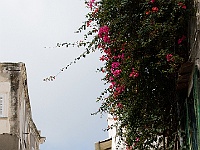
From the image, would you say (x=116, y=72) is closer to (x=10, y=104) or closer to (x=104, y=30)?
(x=104, y=30)

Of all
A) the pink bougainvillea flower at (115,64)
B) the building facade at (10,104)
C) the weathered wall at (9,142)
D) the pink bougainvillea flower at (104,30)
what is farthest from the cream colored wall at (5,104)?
the pink bougainvillea flower at (104,30)

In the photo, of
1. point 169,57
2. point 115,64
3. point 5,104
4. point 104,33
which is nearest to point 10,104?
point 5,104

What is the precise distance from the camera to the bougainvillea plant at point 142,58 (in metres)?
8.16

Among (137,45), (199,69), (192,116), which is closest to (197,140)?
(192,116)

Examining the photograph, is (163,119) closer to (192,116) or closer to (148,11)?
(192,116)

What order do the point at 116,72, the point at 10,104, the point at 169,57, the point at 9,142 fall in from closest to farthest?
the point at 169,57, the point at 116,72, the point at 9,142, the point at 10,104

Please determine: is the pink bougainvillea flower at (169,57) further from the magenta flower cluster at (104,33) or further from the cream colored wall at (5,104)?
the cream colored wall at (5,104)

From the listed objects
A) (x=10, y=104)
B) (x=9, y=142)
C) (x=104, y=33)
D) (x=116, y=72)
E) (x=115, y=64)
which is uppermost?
(x=10, y=104)

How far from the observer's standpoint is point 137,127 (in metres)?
9.44

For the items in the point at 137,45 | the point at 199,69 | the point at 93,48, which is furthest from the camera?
the point at 93,48

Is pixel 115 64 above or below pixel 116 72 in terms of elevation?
above

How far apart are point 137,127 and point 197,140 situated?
149 cm

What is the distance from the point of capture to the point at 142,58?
839 centimetres

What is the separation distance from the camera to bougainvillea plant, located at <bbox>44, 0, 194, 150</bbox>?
8164 millimetres
